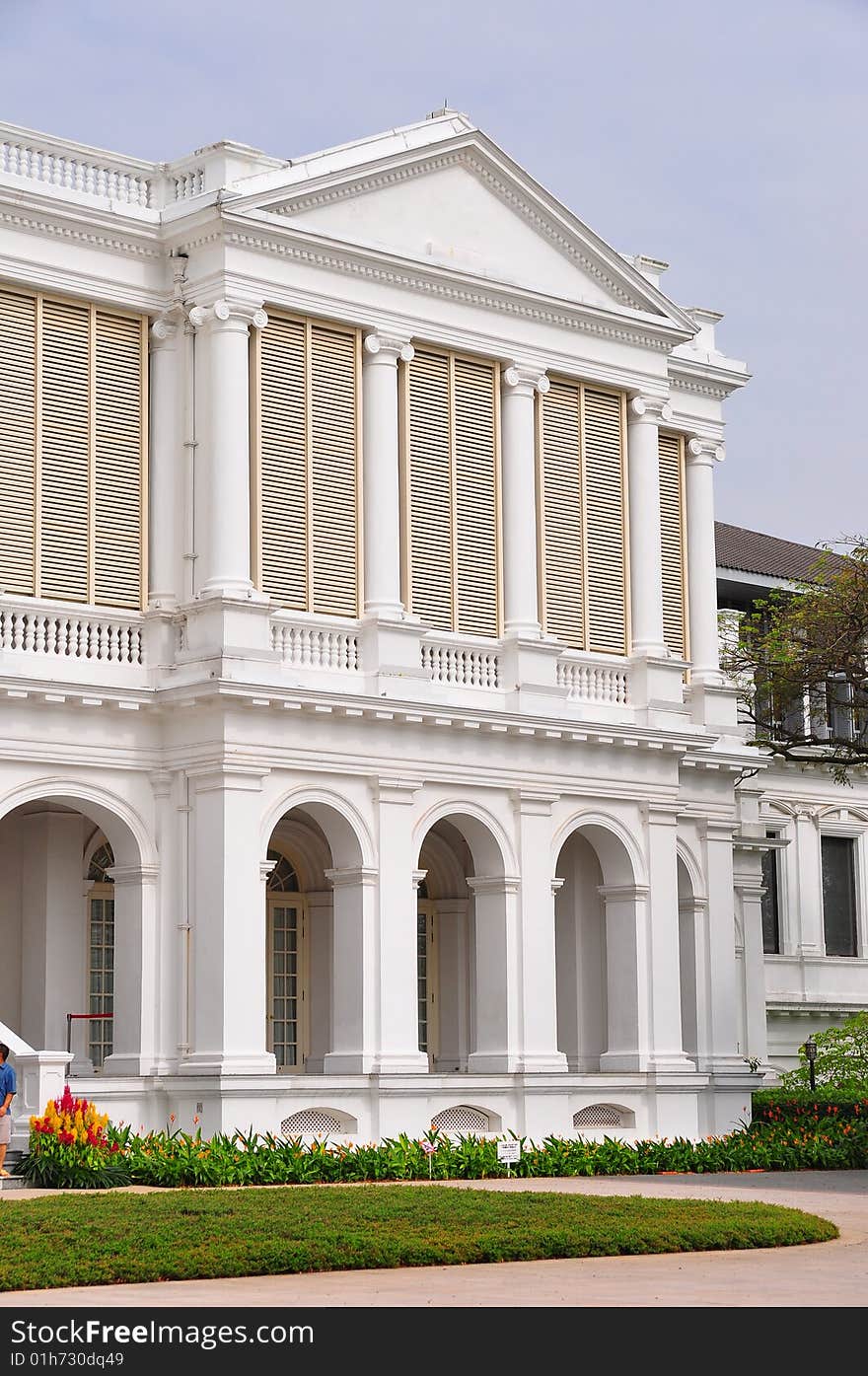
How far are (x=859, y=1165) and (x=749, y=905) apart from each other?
1143cm

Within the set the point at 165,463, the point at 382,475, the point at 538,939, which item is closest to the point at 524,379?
the point at 382,475

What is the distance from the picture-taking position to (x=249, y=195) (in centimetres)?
2881

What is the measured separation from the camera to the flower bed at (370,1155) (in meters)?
24.2

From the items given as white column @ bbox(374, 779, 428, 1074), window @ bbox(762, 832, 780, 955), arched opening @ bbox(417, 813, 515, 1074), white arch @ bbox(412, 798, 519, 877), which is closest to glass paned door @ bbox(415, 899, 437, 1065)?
arched opening @ bbox(417, 813, 515, 1074)

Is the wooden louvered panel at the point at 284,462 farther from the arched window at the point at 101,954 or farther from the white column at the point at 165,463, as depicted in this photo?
the arched window at the point at 101,954

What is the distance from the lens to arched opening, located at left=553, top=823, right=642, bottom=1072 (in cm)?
3222

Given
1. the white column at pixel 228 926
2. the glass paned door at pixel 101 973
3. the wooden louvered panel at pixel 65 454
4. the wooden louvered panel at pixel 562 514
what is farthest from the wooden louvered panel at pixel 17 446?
the wooden louvered panel at pixel 562 514

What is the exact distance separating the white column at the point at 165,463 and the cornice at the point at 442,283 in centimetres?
144

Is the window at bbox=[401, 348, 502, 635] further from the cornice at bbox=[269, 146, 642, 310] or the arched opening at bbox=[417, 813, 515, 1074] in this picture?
the arched opening at bbox=[417, 813, 515, 1074]

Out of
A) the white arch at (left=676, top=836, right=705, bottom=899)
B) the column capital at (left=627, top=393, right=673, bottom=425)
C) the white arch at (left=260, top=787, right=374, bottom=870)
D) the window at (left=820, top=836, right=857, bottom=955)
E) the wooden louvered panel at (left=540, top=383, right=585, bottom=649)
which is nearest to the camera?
the white arch at (left=260, top=787, right=374, bottom=870)

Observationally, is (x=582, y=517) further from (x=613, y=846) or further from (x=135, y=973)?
(x=135, y=973)

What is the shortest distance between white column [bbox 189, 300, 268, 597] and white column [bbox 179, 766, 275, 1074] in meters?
2.60

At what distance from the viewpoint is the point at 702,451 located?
36.3 metres

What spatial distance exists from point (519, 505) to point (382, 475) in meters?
2.47
